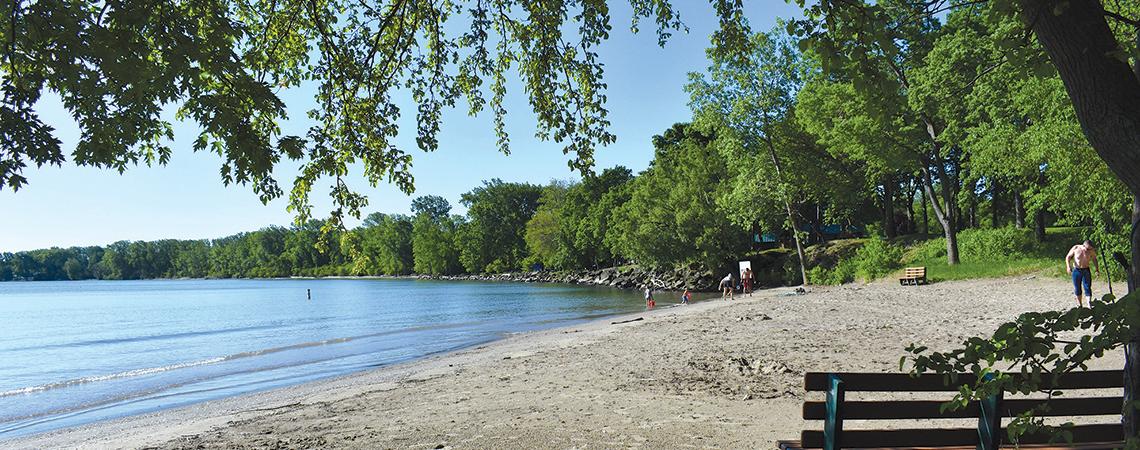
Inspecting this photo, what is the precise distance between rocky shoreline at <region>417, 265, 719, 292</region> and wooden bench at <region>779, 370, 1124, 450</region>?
45.9m

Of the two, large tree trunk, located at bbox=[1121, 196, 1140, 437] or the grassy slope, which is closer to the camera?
large tree trunk, located at bbox=[1121, 196, 1140, 437]

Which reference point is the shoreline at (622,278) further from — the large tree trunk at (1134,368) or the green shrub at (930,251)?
the large tree trunk at (1134,368)

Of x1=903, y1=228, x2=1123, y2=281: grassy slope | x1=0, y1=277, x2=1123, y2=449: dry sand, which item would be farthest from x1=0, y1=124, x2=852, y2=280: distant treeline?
x1=903, y1=228, x2=1123, y2=281: grassy slope

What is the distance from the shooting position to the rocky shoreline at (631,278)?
169 ft

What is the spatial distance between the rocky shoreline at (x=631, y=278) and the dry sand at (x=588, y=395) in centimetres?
3298

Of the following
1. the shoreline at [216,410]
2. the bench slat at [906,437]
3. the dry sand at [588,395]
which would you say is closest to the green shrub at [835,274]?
the dry sand at [588,395]

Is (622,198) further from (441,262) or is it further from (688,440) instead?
(688,440)

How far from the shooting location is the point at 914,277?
1142 inches

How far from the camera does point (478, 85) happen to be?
269 inches

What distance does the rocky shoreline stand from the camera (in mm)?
51375

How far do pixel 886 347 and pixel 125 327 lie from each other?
120 ft

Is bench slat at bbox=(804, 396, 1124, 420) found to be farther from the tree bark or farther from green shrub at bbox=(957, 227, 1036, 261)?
the tree bark

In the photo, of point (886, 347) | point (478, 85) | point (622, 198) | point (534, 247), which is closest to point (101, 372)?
point (478, 85)

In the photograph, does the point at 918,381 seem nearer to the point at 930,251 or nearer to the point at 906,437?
the point at 906,437
